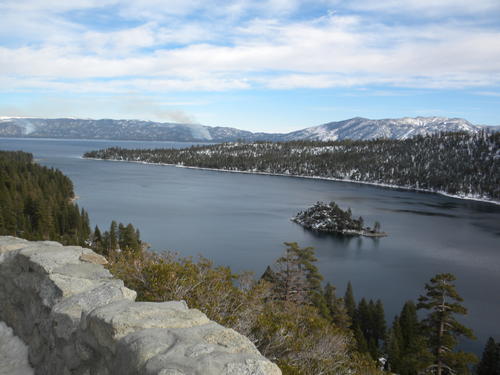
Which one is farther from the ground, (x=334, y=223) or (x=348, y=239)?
(x=334, y=223)

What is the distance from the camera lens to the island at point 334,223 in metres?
93.4

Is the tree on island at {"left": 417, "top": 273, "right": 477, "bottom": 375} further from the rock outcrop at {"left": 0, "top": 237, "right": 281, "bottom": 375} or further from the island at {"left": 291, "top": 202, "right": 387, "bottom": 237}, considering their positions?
the island at {"left": 291, "top": 202, "right": 387, "bottom": 237}

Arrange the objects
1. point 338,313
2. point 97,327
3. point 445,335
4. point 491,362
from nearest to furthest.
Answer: point 97,327 < point 445,335 < point 491,362 < point 338,313

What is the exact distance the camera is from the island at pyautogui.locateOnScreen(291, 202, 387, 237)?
→ 93375 millimetres

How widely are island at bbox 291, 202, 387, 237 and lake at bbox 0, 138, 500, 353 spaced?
159 inches

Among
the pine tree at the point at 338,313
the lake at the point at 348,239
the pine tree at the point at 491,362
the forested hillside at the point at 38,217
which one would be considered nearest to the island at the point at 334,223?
the lake at the point at 348,239

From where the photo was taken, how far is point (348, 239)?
8900cm

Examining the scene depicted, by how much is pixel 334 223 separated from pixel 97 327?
3649 inches

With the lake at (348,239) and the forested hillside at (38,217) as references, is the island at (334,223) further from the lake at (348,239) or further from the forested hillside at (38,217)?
the forested hillside at (38,217)

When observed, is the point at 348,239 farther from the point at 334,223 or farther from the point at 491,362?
the point at 491,362

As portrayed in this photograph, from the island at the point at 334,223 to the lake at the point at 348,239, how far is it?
4.03 metres

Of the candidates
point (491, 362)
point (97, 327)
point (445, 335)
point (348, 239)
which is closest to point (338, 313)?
point (445, 335)

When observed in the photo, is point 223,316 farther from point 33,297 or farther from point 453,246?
point 453,246

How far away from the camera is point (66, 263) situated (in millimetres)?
10477
